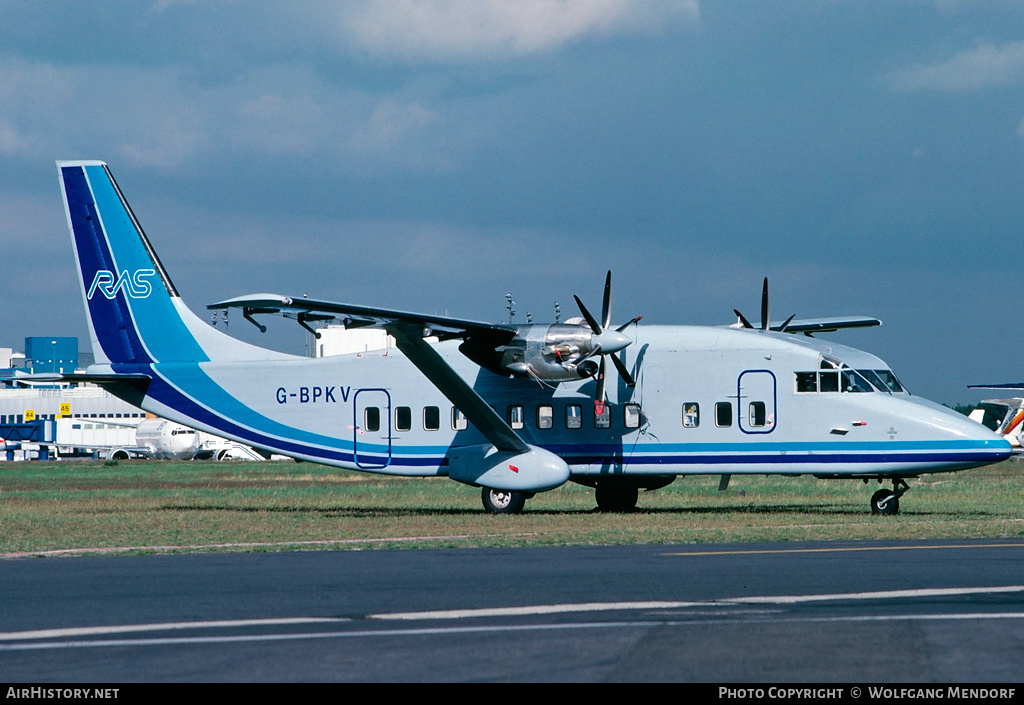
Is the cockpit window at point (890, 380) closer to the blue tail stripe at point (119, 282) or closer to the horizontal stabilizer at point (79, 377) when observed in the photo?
the blue tail stripe at point (119, 282)

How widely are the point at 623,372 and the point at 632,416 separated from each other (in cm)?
111

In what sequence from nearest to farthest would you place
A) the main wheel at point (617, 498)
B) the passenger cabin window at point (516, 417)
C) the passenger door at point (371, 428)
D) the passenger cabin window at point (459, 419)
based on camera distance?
the passenger cabin window at point (516, 417) < the passenger cabin window at point (459, 419) < the passenger door at point (371, 428) < the main wheel at point (617, 498)

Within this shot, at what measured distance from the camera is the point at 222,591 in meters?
13.7

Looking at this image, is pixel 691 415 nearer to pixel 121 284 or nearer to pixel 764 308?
pixel 764 308

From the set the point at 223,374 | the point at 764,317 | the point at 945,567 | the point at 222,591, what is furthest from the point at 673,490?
the point at 222,591

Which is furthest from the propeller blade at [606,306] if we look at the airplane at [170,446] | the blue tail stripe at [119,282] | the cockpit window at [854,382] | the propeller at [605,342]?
the airplane at [170,446]

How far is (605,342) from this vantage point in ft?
90.8

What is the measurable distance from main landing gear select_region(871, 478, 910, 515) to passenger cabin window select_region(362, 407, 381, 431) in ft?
39.1

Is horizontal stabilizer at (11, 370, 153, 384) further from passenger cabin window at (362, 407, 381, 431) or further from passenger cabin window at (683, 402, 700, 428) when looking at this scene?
passenger cabin window at (683, 402, 700, 428)

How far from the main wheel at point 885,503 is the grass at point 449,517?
0.53 m

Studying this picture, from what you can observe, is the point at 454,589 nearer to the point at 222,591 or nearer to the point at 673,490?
the point at 222,591

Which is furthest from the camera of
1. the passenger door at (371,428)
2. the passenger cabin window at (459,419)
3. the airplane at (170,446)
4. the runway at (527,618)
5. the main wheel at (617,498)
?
the airplane at (170,446)

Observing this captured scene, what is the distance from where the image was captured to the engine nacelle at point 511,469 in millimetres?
28547

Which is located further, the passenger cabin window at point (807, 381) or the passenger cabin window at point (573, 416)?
the passenger cabin window at point (573, 416)
